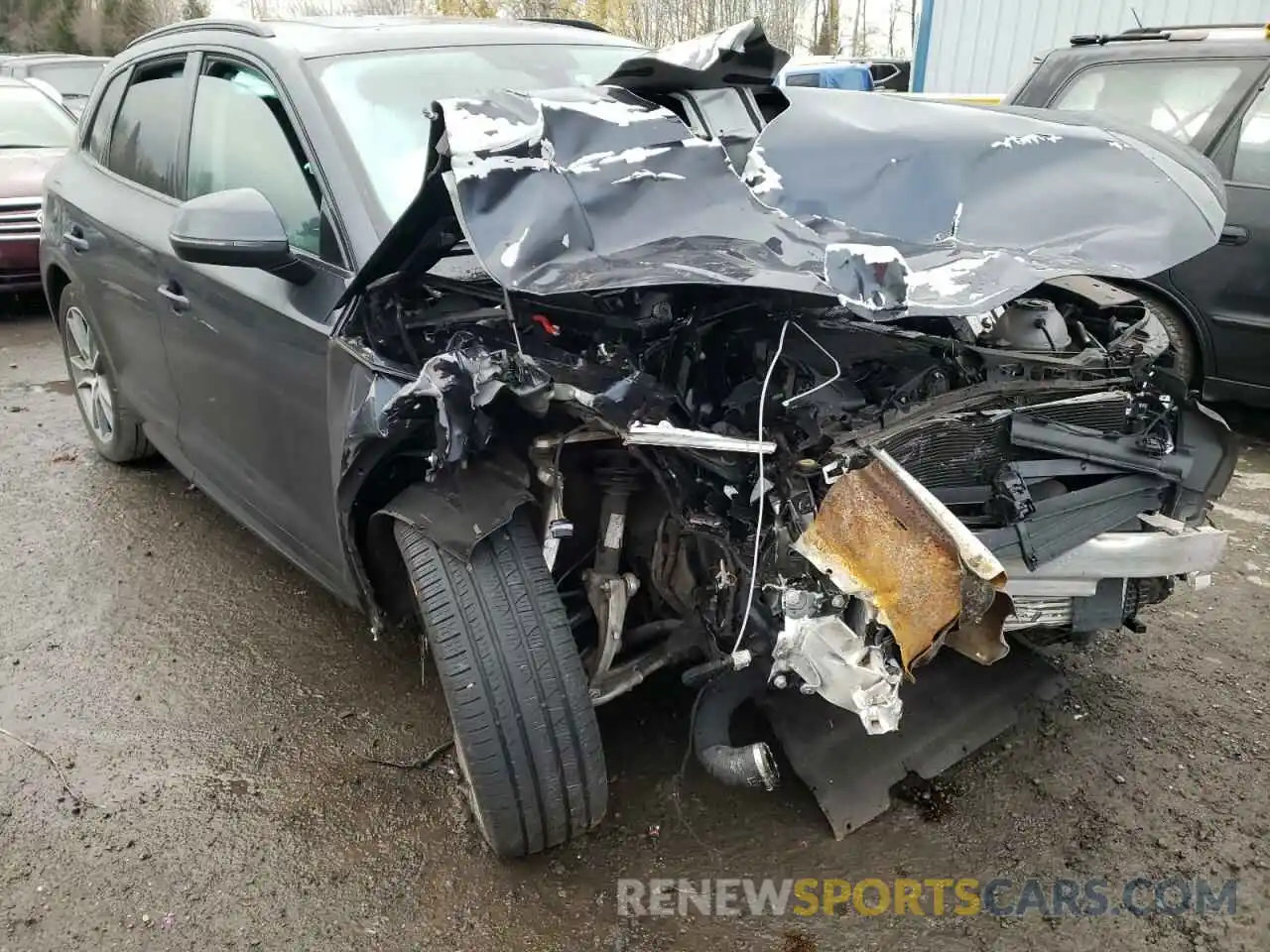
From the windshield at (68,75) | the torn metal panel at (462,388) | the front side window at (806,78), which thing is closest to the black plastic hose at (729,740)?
the torn metal panel at (462,388)

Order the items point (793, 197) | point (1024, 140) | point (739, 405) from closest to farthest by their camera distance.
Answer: point (739, 405)
point (793, 197)
point (1024, 140)

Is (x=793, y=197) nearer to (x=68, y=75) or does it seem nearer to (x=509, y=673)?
(x=509, y=673)

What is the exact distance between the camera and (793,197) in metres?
2.18

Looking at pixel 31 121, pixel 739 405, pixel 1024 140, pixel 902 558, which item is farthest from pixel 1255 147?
pixel 31 121

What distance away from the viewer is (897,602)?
5.94 ft

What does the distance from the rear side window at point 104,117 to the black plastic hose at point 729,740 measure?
329 centimetres

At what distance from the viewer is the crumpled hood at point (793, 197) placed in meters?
1.84

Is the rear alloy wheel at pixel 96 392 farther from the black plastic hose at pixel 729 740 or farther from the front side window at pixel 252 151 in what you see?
the black plastic hose at pixel 729 740

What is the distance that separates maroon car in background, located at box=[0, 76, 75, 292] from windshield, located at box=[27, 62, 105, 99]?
4.11m

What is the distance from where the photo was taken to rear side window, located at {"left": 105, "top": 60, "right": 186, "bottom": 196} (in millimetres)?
3367

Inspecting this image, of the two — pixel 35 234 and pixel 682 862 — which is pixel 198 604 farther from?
pixel 35 234

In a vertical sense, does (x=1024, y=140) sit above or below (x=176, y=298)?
above

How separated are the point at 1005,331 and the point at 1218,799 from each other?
129cm

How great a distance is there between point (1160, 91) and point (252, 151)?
4065 millimetres
